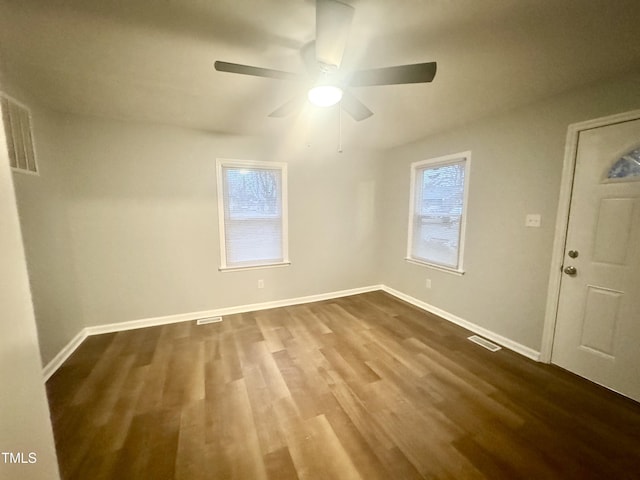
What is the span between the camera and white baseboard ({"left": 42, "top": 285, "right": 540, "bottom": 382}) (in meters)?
2.41

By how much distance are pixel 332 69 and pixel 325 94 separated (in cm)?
18

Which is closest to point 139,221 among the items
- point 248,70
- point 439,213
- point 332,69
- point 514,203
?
point 248,70

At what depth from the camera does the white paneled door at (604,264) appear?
6.14ft

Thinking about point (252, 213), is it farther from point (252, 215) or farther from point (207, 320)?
point (207, 320)

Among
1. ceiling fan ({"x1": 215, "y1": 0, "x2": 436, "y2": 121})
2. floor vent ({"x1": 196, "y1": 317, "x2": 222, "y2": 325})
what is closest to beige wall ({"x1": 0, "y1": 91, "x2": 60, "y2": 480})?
Answer: ceiling fan ({"x1": 215, "y1": 0, "x2": 436, "y2": 121})

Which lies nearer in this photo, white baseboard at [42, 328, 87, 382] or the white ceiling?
the white ceiling

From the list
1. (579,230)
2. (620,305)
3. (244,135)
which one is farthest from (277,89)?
(620,305)

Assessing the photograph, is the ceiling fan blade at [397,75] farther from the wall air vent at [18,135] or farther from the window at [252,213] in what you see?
the wall air vent at [18,135]

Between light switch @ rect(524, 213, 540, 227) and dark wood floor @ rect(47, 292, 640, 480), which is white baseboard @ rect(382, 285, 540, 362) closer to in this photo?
dark wood floor @ rect(47, 292, 640, 480)

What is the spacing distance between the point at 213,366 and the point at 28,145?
2441 mm

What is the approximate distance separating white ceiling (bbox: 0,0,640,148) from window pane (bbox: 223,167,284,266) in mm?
1010

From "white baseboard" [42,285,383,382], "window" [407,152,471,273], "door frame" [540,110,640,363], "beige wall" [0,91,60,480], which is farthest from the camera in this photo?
"window" [407,152,471,273]

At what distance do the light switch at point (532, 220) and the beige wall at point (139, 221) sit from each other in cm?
233

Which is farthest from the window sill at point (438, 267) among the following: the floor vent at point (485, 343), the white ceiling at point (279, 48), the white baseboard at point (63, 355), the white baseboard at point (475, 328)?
the white baseboard at point (63, 355)
